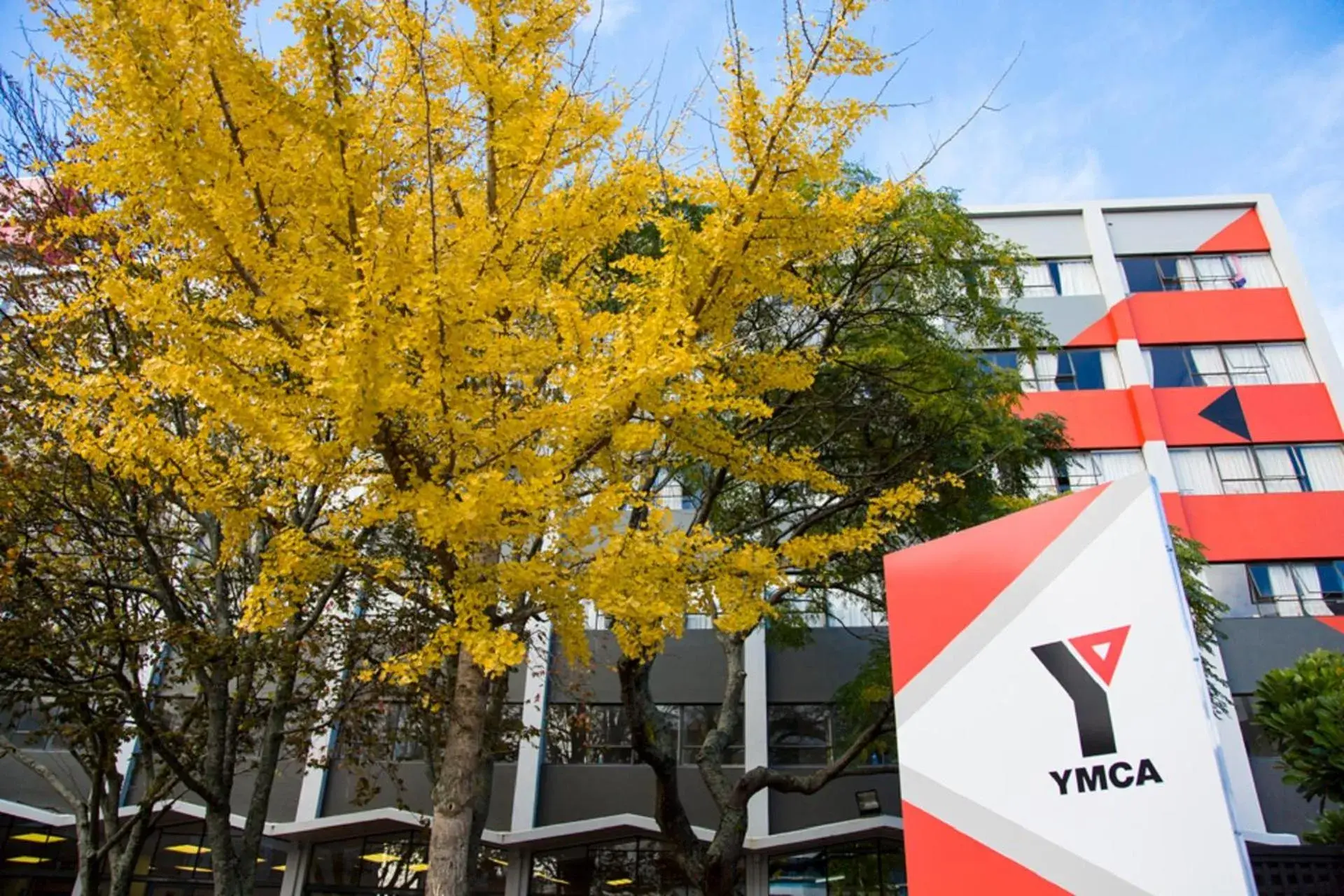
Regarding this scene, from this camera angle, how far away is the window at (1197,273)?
19625 mm

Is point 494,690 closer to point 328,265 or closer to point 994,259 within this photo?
point 328,265

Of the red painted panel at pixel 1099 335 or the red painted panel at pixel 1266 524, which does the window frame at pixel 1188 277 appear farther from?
the red painted panel at pixel 1266 524

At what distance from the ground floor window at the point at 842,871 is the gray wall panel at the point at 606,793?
4.73 feet

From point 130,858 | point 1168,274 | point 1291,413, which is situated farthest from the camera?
point 1168,274

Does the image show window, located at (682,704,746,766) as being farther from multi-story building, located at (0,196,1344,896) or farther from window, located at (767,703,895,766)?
window, located at (767,703,895,766)

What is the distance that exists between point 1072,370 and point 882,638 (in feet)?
28.8

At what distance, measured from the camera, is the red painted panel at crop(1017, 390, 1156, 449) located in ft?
59.3

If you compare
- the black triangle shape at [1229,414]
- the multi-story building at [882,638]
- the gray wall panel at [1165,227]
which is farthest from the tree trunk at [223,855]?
the gray wall panel at [1165,227]

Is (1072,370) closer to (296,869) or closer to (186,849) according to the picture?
(296,869)

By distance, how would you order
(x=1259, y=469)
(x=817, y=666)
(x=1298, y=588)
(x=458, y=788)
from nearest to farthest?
(x=458, y=788), (x=817, y=666), (x=1298, y=588), (x=1259, y=469)

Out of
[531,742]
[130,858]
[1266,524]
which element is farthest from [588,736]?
[1266,524]

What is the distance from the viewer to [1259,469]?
1758cm

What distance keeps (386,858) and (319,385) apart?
12.4 m

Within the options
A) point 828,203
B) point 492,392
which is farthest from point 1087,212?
point 492,392
